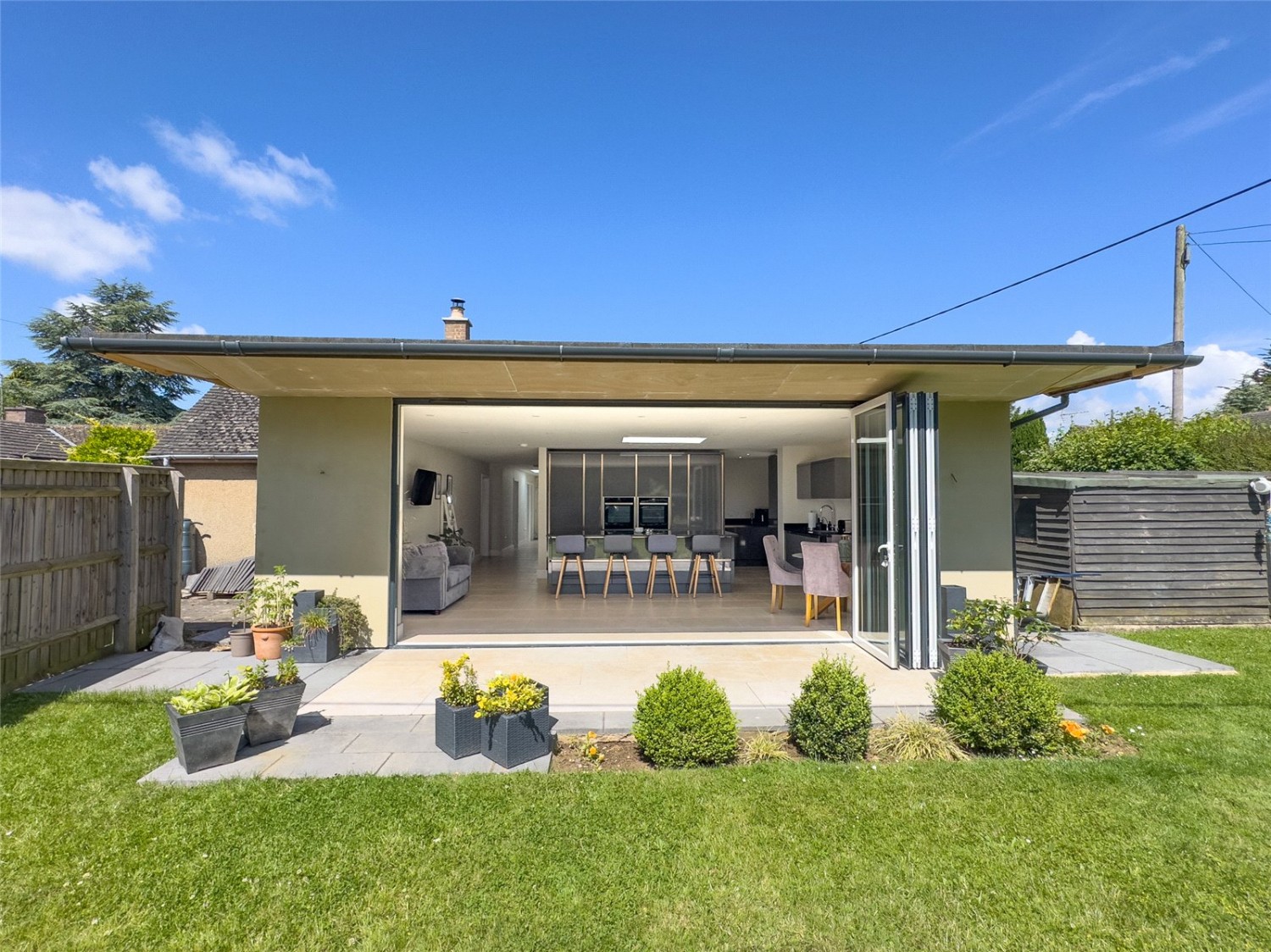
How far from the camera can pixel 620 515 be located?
12.8m

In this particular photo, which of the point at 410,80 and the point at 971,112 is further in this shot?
the point at 971,112

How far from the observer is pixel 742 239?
479 inches

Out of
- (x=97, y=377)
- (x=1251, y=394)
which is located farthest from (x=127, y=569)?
(x=1251, y=394)

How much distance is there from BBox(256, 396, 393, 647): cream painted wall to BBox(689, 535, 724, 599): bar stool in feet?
16.7

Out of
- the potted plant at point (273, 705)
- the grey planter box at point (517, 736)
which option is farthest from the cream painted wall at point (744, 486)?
the potted plant at point (273, 705)

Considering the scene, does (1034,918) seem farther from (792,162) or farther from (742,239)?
(742,239)

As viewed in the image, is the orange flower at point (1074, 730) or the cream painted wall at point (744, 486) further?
the cream painted wall at point (744, 486)

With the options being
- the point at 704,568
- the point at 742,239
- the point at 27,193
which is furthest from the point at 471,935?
the point at 27,193

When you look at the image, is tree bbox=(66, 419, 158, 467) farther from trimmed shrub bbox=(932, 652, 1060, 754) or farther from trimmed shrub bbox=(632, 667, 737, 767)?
trimmed shrub bbox=(932, 652, 1060, 754)

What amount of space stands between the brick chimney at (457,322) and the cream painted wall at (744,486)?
9.21 meters

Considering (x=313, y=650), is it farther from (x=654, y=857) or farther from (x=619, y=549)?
(x=619, y=549)

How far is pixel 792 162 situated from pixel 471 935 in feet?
35.7

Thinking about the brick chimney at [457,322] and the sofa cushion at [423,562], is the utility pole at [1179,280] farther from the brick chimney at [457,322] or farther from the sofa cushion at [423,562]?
the sofa cushion at [423,562]

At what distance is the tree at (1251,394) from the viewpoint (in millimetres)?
21844
